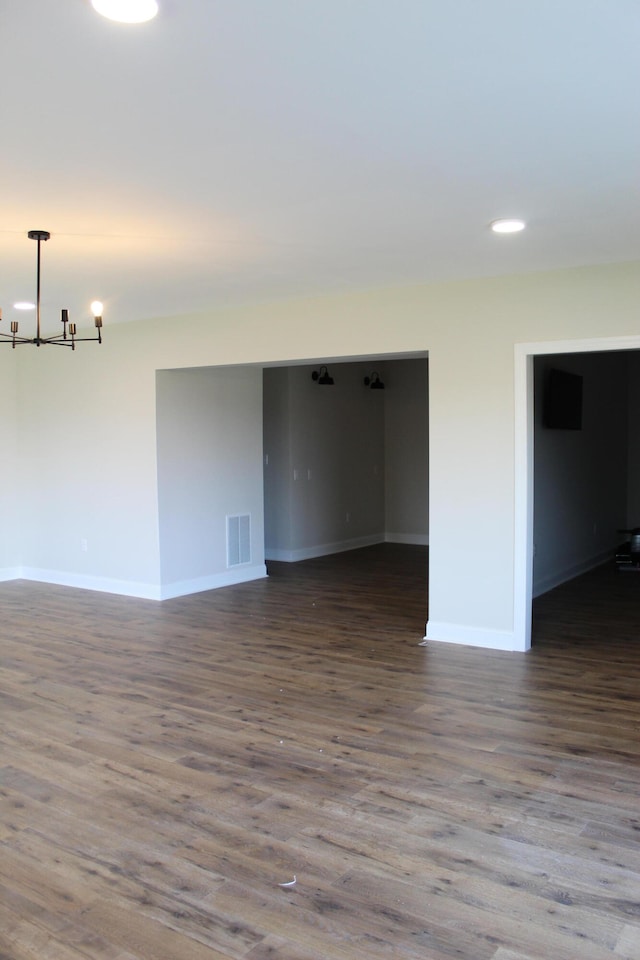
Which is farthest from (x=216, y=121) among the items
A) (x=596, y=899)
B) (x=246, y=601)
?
(x=246, y=601)

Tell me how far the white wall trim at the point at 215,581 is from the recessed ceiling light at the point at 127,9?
5.14 m

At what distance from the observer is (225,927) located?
2107 millimetres

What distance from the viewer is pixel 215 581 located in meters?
7.08

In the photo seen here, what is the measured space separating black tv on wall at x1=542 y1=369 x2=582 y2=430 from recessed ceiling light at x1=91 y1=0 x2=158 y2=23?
523 centimetres

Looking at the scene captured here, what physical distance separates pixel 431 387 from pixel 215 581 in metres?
3.03

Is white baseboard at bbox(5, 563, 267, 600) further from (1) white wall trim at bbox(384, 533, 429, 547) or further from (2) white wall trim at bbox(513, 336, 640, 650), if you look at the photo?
(2) white wall trim at bbox(513, 336, 640, 650)

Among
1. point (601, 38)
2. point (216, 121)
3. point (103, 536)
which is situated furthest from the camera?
point (103, 536)

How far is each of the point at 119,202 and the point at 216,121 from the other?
97cm

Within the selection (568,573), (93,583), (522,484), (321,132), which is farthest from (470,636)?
(93,583)

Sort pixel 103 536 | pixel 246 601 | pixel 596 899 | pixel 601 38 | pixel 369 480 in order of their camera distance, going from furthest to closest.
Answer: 1. pixel 369 480
2. pixel 103 536
3. pixel 246 601
4. pixel 596 899
5. pixel 601 38

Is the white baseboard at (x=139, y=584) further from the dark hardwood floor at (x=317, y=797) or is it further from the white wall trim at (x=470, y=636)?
the white wall trim at (x=470, y=636)

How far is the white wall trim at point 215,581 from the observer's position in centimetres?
663

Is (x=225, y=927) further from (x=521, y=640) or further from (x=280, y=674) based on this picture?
(x=521, y=640)

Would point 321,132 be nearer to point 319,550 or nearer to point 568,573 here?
point 568,573
